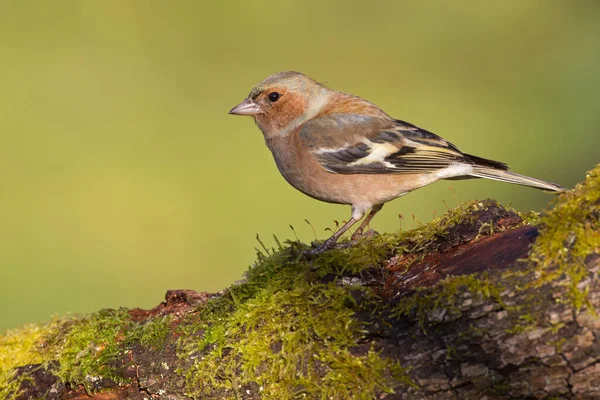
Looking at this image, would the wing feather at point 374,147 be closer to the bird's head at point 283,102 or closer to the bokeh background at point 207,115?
the bird's head at point 283,102

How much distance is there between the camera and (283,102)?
5.86 m

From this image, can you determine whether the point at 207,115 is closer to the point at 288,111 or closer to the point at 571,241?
the point at 288,111

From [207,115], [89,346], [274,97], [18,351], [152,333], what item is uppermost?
[207,115]

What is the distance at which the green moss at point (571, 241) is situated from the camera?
→ 2859 mm

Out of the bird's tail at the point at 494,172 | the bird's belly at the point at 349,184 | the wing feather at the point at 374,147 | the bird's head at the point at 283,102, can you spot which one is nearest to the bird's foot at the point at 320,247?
the bird's belly at the point at 349,184

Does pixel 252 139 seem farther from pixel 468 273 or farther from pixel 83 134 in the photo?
pixel 468 273

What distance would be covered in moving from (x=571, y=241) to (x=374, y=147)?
260 cm

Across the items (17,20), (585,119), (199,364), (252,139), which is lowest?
(199,364)

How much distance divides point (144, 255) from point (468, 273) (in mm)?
7083

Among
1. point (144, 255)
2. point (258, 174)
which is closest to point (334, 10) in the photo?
point (258, 174)

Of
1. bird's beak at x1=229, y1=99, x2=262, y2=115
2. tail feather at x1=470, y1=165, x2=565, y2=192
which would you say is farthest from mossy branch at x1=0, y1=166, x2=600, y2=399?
bird's beak at x1=229, y1=99, x2=262, y2=115

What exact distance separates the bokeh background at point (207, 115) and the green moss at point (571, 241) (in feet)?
21.1

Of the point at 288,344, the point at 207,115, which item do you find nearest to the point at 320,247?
the point at 288,344

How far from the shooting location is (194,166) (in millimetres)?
11352
